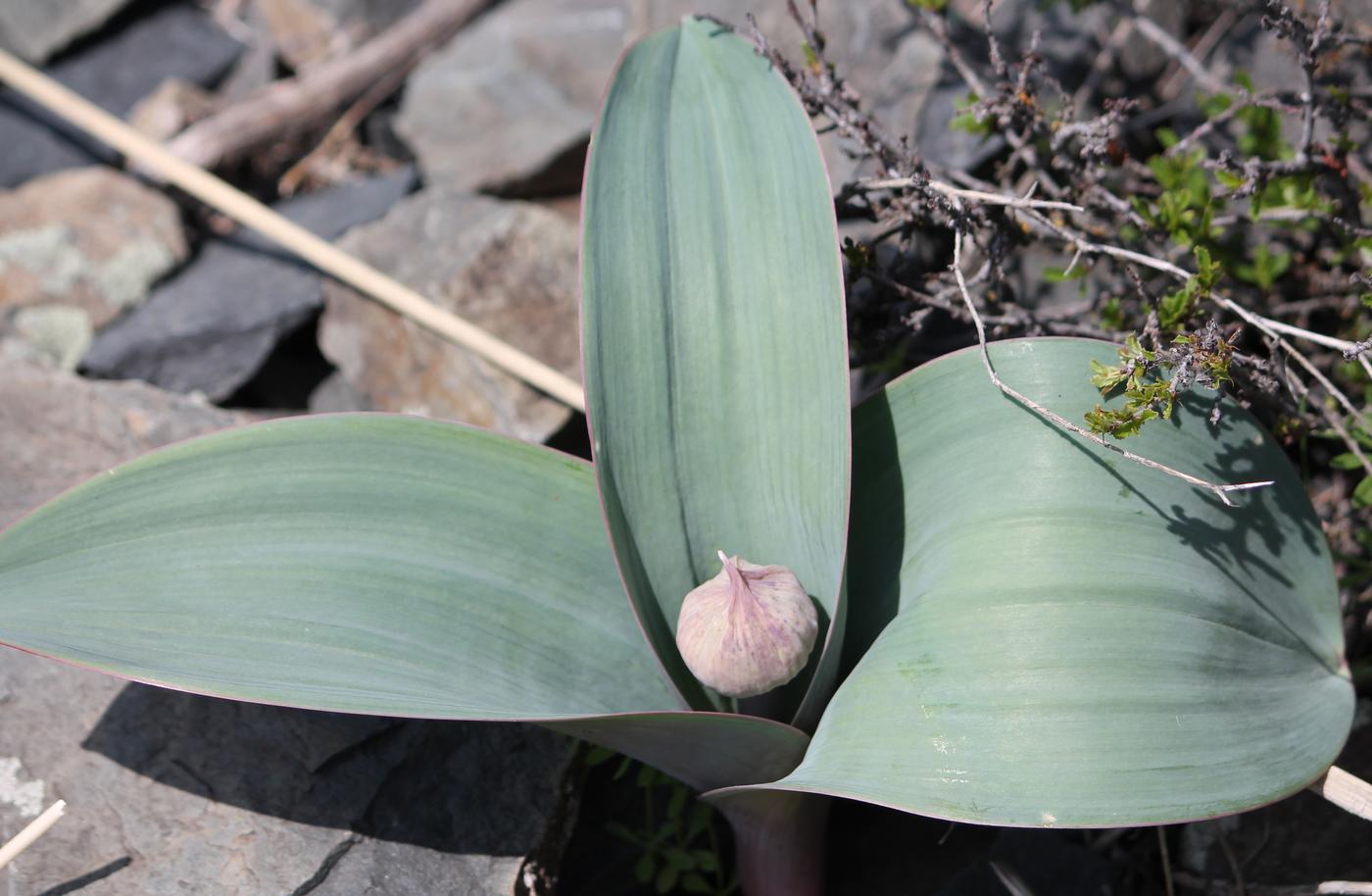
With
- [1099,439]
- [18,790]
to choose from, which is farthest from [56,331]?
[1099,439]

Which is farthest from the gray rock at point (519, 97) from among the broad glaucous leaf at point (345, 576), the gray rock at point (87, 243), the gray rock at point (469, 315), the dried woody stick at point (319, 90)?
the broad glaucous leaf at point (345, 576)

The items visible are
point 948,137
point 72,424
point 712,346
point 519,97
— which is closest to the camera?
point 712,346

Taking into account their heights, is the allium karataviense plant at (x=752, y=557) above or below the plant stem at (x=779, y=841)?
above

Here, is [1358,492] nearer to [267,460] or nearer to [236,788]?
[267,460]

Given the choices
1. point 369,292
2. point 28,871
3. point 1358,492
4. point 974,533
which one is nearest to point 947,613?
point 974,533

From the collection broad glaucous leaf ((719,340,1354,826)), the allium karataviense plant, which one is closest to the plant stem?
the allium karataviense plant

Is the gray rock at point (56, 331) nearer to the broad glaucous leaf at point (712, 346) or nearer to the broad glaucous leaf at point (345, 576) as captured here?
the broad glaucous leaf at point (345, 576)

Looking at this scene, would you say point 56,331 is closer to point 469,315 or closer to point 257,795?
point 469,315
